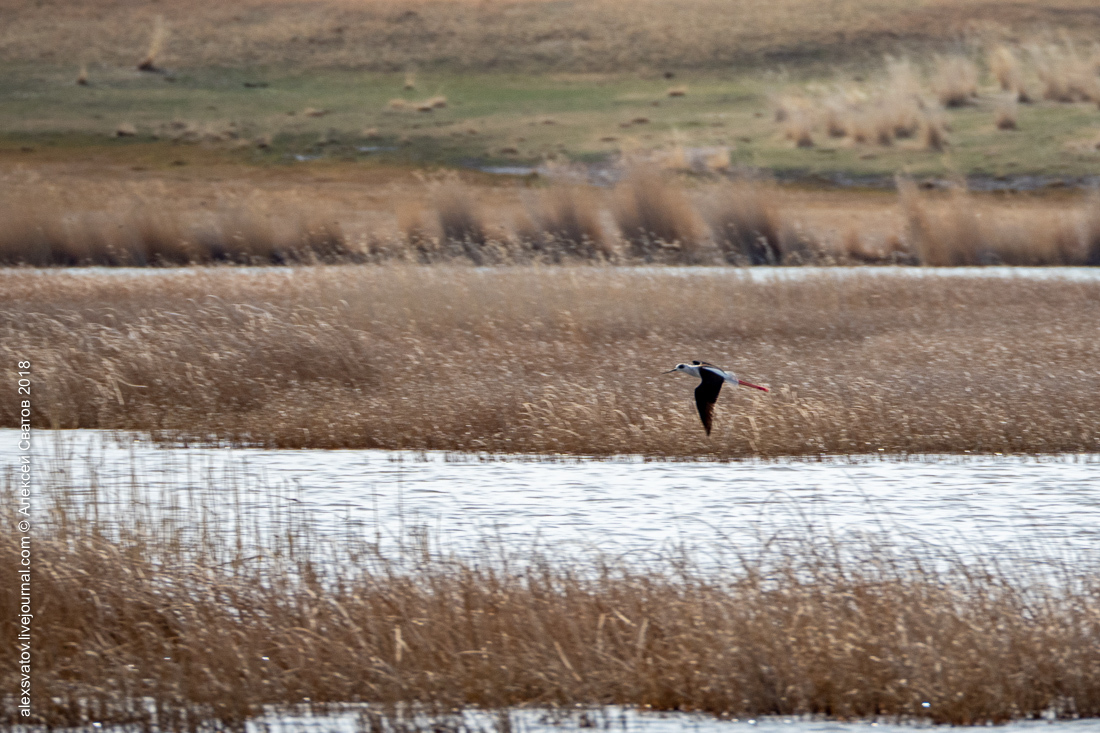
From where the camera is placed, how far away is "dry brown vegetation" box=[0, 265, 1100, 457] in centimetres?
1180

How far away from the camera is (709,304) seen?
17.2 meters

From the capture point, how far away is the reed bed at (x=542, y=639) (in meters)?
6.32

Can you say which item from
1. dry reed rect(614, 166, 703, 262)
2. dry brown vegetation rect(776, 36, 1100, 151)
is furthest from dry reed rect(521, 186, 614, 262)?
dry brown vegetation rect(776, 36, 1100, 151)

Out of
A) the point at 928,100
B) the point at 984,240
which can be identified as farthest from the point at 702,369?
the point at 928,100

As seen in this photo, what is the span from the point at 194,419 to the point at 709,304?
250 inches

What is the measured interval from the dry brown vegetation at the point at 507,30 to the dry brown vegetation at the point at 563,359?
1598 inches

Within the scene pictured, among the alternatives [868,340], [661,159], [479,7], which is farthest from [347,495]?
[479,7]

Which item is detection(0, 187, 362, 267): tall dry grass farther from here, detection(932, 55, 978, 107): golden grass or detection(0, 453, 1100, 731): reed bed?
detection(932, 55, 978, 107): golden grass

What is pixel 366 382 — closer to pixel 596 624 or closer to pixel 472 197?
pixel 596 624

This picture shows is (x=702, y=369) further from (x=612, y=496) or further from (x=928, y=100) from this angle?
(x=928, y=100)

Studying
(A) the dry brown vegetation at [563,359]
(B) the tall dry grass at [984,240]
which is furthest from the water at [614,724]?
(B) the tall dry grass at [984,240]

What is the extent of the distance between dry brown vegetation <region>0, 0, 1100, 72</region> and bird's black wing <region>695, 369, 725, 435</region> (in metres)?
49.4

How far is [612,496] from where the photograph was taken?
10.1 metres

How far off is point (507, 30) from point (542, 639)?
58009 millimetres
